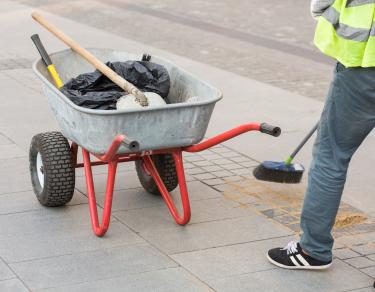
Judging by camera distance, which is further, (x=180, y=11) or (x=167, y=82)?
(x=180, y=11)

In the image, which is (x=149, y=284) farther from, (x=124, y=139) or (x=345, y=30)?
Answer: (x=345, y=30)

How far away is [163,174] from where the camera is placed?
546 centimetres

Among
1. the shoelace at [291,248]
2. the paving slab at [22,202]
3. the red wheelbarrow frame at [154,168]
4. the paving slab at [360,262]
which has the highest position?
the red wheelbarrow frame at [154,168]

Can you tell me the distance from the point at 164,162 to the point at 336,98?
4.83ft

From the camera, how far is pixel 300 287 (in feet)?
14.5

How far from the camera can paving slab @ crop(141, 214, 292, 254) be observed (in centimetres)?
488

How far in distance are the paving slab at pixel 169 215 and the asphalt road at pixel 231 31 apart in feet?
10.3

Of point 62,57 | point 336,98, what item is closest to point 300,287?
point 336,98

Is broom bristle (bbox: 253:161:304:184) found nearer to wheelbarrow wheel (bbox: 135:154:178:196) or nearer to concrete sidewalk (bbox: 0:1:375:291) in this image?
concrete sidewalk (bbox: 0:1:375:291)

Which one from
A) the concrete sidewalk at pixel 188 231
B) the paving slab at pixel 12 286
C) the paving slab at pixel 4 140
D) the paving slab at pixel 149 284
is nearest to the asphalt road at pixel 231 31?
the concrete sidewalk at pixel 188 231

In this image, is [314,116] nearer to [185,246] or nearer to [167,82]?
[167,82]

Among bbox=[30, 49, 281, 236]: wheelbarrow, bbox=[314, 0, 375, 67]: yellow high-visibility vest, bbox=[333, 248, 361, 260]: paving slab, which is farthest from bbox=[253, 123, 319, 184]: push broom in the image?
bbox=[314, 0, 375, 67]: yellow high-visibility vest

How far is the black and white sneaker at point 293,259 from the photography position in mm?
4570

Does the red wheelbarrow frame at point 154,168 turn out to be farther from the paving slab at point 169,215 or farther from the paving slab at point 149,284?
the paving slab at point 149,284
